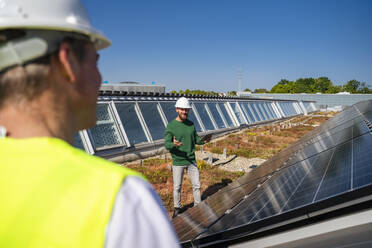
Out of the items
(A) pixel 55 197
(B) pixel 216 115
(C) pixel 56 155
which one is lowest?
(A) pixel 55 197

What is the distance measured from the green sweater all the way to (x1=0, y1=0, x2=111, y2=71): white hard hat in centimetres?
477

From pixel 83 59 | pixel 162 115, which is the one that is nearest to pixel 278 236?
pixel 83 59

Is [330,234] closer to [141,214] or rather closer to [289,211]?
[289,211]

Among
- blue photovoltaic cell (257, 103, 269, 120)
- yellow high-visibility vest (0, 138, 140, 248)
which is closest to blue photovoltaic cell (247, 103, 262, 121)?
blue photovoltaic cell (257, 103, 269, 120)

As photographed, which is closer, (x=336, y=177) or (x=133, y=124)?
(x=336, y=177)

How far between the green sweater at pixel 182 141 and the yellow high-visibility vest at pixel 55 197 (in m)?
4.86

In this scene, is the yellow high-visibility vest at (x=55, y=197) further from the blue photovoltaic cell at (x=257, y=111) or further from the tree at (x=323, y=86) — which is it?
the tree at (x=323, y=86)

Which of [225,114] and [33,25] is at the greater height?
[225,114]

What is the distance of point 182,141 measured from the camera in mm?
5742

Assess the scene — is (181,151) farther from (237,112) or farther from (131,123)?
(237,112)

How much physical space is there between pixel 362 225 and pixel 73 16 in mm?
1567

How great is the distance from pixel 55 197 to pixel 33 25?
1.69 ft

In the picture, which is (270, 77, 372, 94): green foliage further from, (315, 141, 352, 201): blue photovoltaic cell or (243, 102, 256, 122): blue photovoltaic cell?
(315, 141, 352, 201): blue photovoltaic cell

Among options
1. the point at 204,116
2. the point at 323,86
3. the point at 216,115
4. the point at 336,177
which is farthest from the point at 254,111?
the point at 323,86
